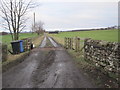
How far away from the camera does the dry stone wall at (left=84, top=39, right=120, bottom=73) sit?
622 centimetres

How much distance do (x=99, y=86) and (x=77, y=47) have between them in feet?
31.7

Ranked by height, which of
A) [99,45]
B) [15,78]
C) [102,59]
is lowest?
[15,78]

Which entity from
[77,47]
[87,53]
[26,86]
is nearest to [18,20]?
[77,47]

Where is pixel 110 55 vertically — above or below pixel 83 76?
above

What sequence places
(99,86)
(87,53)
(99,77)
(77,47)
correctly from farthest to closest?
1. (77,47)
2. (87,53)
3. (99,77)
4. (99,86)

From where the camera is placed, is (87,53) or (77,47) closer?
(87,53)

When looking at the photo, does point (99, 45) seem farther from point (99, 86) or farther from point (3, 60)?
point (3, 60)

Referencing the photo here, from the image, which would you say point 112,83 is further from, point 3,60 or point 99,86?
point 3,60

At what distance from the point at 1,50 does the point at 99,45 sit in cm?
648

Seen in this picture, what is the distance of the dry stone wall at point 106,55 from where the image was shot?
6225 millimetres

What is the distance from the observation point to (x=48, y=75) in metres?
6.80

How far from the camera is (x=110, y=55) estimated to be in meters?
6.70

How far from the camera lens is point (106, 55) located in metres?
7.07

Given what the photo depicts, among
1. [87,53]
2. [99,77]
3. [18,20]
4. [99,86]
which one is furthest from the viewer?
[18,20]
